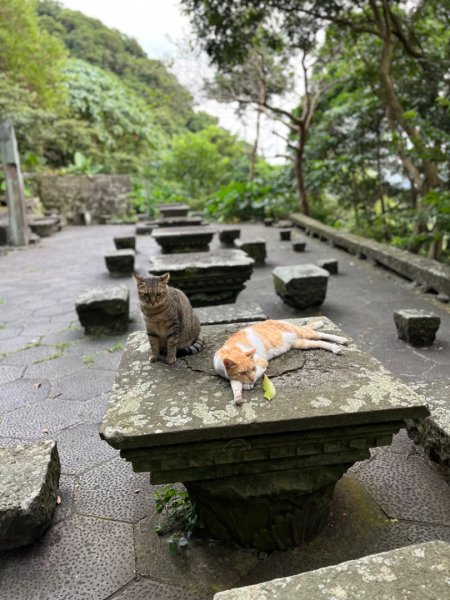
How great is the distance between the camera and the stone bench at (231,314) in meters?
3.42

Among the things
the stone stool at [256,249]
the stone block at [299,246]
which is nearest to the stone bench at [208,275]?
the stone stool at [256,249]

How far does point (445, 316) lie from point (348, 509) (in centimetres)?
323

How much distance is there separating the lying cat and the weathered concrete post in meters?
9.77

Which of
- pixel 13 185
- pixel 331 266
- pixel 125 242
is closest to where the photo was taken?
pixel 331 266

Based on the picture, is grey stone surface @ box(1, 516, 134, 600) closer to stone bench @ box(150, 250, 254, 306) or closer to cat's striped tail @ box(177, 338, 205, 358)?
cat's striped tail @ box(177, 338, 205, 358)

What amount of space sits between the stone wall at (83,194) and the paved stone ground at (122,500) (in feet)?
42.0

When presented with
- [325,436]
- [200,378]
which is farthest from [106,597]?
[325,436]

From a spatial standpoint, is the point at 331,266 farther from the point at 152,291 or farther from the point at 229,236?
the point at 152,291

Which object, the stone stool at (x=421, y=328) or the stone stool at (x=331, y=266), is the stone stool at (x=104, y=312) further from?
the stone stool at (x=331, y=266)

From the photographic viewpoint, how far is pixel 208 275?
4.47m

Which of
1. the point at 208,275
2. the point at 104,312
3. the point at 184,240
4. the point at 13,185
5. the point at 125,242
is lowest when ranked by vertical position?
the point at 104,312

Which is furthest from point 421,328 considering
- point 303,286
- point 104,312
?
point 104,312

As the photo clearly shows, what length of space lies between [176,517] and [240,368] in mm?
845

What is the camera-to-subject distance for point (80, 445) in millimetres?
2627
